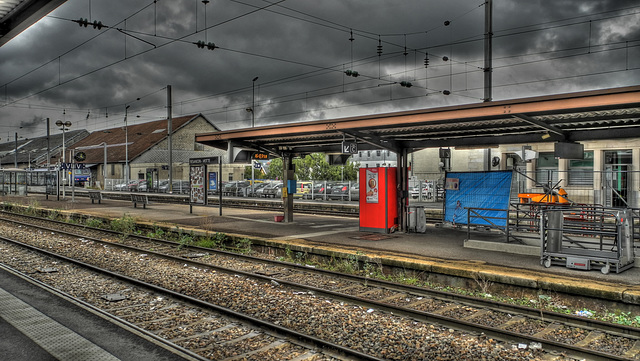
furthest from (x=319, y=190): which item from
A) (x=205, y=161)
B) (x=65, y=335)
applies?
(x=65, y=335)

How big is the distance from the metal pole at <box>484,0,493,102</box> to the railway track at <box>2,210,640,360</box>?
9576mm

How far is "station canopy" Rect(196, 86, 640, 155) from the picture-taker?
9.59 metres

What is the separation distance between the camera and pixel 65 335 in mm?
6047

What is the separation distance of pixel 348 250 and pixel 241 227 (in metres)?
6.43

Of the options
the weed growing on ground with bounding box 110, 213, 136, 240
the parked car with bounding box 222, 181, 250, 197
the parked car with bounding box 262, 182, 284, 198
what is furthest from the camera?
the parked car with bounding box 222, 181, 250, 197

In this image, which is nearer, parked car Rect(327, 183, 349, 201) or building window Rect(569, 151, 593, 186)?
building window Rect(569, 151, 593, 186)

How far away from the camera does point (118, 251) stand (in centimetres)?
1365

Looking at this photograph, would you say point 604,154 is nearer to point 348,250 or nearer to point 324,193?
point 324,193

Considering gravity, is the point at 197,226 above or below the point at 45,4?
below

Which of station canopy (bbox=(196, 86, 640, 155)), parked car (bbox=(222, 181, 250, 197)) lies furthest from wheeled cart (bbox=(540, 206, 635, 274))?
parked car (bbox=(222, 181, 250, 197))

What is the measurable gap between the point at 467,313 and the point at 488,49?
12.0 meters

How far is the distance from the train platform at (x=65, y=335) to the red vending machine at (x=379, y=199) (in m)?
9.24

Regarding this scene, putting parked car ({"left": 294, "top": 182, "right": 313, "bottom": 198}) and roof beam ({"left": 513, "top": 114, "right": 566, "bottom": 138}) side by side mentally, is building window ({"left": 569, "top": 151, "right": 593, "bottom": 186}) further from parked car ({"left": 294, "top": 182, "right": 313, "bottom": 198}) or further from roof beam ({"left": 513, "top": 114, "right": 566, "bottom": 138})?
parked car ({"left": 294, "top": 182, "right": 313, "bottom": 198})

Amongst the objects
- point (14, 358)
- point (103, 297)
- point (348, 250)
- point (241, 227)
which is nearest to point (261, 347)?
point (14, 358)
